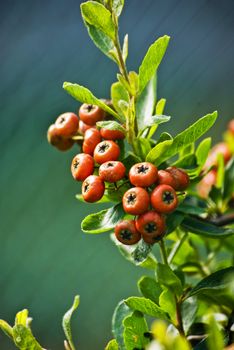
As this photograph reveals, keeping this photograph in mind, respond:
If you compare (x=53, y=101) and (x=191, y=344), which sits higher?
(x=53, y=101)

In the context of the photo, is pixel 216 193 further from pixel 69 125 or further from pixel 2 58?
pixel 2 58

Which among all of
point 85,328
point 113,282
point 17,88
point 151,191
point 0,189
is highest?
point 17,88

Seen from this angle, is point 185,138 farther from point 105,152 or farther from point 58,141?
point 58,141

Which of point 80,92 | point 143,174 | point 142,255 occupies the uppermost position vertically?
point 80,92

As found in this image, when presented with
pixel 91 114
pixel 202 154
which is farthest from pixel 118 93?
pixel 202 154

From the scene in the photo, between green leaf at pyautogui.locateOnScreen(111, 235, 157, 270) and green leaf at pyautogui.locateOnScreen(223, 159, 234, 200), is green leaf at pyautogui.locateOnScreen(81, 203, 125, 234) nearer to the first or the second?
green leaf at pyautogui.locateOnScreen(111, 235, 157, 270)

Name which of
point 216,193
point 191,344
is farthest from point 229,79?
point 191,344

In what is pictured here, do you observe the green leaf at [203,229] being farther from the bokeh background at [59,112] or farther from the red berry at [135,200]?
the bokeh background at [59,112]
